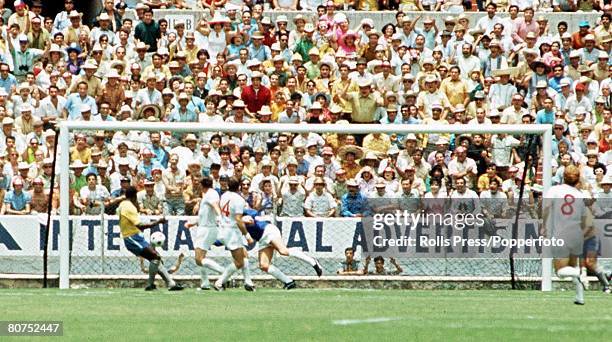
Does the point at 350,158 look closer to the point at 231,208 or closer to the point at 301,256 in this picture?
the point at 301,256

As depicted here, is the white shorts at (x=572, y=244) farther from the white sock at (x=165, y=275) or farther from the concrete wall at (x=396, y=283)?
the white sock at (x=165, y=275)

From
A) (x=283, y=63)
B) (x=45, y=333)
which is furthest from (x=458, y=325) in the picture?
(x=283, y=63)

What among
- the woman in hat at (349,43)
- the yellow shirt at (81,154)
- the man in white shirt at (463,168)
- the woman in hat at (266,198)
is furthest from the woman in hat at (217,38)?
the man in white shirt at (463,168)

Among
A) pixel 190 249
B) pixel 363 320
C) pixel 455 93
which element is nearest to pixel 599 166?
pixel 455 93

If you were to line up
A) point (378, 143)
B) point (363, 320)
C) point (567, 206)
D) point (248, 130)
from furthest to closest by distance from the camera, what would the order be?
point (378, 143) < point (248, 130) < point (567, 206) < point (363, 320)

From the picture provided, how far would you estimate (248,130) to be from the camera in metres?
22.1

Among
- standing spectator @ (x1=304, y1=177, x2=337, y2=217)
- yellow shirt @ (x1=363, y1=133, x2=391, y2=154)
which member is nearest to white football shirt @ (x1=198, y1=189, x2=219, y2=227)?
standing spectator @ (x1=304, y1=177, x2=337, y2=217)

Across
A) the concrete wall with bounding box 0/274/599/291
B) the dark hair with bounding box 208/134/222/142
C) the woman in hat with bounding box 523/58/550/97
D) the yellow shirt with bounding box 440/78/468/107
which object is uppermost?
the woman in hat with bounding box 523/58/550/97

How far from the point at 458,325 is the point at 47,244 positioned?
26.2 ft

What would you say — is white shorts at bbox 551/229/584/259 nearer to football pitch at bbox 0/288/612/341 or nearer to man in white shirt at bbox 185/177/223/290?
football pitch at bbox 0/288/612/341

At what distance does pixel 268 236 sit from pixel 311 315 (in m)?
4.80

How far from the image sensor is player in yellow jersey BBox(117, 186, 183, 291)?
66.1 ft

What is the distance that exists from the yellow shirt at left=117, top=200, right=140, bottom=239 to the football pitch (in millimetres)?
807

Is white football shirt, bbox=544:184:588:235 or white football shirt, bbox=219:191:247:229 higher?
white football shirt, bbox=544:184:588:235
